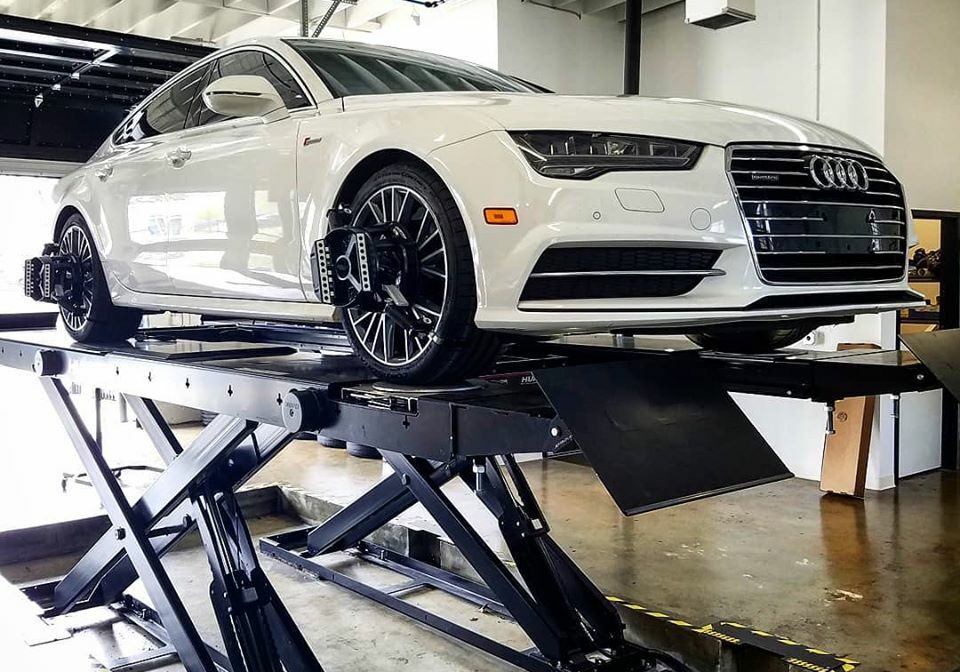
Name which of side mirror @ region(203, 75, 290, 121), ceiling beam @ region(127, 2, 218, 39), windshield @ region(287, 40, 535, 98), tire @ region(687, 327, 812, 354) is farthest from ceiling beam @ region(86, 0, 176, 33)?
tire @ region(687, 327, 812, 354)

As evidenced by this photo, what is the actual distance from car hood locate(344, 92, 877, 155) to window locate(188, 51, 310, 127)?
495 millimetres

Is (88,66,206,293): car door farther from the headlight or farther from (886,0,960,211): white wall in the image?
(886,0,960,211): white wall

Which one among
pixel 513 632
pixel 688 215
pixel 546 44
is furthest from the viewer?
pixel 546 44

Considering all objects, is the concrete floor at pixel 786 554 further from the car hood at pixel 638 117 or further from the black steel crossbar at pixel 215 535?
the car hood at pixel 638 117

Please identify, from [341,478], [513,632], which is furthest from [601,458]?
[341,478]

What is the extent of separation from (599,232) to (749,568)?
311cm

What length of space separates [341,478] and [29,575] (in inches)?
Result: 78.6

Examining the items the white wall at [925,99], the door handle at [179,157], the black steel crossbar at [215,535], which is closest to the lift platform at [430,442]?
the black steel crossbar at [215,535]

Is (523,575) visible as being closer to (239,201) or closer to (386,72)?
(239,201)

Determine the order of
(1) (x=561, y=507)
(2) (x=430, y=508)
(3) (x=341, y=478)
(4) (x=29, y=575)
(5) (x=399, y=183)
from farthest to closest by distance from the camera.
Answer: (3) (x=341, y=478) < (1) (x=561, y=507) < (4) (x=29, y=575) < (2) (x=430, y=508) < (5) (x=399, y=183)

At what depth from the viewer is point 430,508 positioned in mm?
3211

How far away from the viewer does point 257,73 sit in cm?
303

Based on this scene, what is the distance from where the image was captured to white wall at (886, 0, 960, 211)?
6102 mm

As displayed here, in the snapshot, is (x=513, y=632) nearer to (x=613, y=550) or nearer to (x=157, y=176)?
(x=613, y=550)
